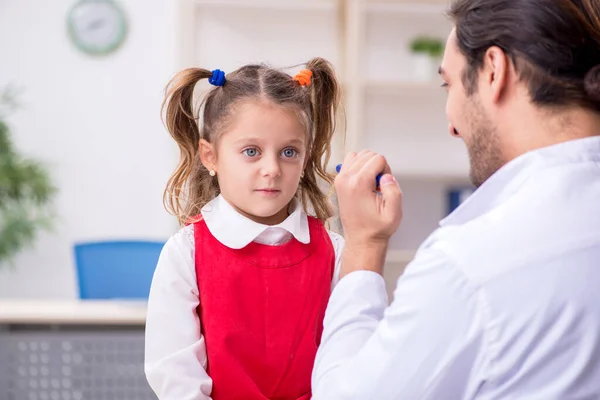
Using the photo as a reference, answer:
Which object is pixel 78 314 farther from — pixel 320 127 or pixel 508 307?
pixel 508 307

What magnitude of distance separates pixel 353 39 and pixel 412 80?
1.86 feet

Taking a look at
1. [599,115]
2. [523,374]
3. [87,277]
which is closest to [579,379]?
[523,374]

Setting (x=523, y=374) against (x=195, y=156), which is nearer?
(x=523, y=374)

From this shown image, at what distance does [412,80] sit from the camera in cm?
471

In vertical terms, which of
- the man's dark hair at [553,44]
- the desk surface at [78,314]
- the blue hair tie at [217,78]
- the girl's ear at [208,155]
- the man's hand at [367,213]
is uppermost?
the man's dark hair at [553,44]

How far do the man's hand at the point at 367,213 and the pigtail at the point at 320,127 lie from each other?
223 millimetres

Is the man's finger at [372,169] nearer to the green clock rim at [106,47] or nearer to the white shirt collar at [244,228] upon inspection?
the white shirt collar at [244,228]

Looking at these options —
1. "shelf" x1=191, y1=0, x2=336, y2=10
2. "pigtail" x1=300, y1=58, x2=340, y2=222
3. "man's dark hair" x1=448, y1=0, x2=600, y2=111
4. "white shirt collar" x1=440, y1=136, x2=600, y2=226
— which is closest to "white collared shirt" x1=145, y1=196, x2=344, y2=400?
"pigtail" x1=300, y1=58, x2=340, y2=222

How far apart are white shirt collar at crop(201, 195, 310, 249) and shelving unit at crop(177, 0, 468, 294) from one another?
9.42 feet

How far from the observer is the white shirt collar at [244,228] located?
1.34 metres

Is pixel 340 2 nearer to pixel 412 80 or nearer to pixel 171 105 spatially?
pixel 412 80

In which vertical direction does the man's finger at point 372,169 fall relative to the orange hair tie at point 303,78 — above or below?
below

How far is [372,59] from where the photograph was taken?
4.75 meters

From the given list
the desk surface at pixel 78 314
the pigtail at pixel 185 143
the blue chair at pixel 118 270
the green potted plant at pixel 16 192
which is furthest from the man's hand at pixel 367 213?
the green potted plant at pixel 16 192
